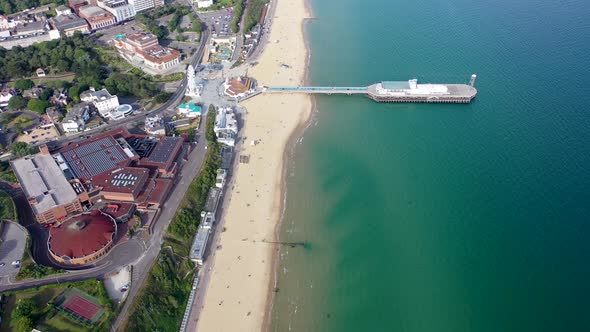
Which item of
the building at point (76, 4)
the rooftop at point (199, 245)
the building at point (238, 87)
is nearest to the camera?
the rooftop at point (199, 245)

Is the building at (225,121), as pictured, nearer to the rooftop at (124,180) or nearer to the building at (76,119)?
the rooftop at (124,180)

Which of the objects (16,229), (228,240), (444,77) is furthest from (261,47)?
(16,229)

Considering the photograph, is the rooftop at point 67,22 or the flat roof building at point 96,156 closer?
the flat roof building at point 96,156

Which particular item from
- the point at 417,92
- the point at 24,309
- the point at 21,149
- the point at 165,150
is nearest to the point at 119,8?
the point at 21,149

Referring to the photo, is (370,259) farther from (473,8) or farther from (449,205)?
(473,8)

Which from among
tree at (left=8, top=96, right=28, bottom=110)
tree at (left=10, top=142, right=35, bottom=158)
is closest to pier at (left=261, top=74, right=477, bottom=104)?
tree at (left=10, top=142, right=35, bottom=158)

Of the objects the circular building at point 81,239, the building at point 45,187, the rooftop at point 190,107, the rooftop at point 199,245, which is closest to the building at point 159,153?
the rooftop at point 190,107
